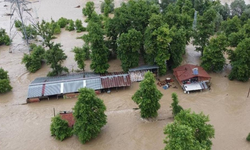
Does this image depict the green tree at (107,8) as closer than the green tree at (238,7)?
No

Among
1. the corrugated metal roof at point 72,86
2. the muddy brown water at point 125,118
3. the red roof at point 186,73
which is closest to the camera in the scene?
the muddy brown water at point 125,118

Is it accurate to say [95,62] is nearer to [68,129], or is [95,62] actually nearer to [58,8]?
[68,129]

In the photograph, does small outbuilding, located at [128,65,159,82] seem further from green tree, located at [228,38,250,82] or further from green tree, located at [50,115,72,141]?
green tree, located at [50,115,72,141]

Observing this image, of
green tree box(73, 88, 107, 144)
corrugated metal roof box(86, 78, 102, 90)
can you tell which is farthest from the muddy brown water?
green tree box(73, 88, 107, 144)

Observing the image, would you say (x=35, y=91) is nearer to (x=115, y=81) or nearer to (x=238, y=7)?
(x=115, y=81)

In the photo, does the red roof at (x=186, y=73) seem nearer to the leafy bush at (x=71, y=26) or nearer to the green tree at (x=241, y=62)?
the green tree at (x=241, y=62)

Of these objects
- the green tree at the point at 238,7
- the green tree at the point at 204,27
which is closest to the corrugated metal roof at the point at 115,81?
the green tree at the point at 204,27
